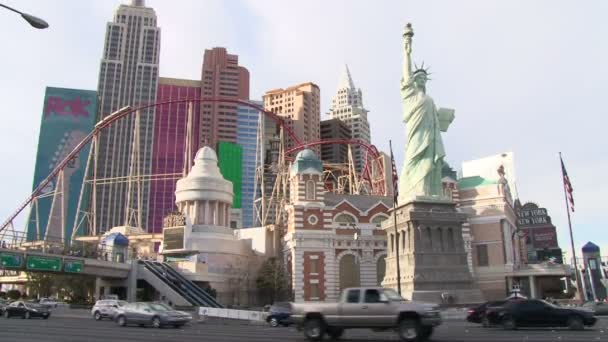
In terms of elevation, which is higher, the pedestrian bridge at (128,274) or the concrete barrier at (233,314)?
the pedestrian bridge at (128,274)

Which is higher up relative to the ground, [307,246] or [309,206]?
[309,206]

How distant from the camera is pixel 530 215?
10988cm

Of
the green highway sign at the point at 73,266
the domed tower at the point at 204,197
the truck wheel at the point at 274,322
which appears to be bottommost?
the truck wheel at the point at 274,322

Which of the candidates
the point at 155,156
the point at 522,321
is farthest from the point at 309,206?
the point at 155,156

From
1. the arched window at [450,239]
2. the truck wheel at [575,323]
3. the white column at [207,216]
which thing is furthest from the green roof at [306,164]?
the truck wheel at [575,323]

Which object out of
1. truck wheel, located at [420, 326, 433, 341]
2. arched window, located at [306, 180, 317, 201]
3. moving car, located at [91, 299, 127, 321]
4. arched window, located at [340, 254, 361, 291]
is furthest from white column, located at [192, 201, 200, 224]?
truck wheel, located at [420, 326, 433, 341]

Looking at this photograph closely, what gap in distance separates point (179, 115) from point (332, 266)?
100645mm

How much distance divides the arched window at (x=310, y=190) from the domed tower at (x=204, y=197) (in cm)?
959

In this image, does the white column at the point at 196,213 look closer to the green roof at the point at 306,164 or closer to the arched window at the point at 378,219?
the green roof at the point at 306,164

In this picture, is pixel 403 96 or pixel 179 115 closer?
pixel 403 96

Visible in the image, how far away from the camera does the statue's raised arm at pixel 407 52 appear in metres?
48.9

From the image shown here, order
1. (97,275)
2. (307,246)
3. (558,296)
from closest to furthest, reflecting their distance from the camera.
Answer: (97,275), (307,246), (558,296)

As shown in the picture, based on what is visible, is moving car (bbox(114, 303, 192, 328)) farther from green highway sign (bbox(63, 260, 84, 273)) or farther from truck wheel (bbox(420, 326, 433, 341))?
truck wheel (bbox(420, 326, 433, 341))

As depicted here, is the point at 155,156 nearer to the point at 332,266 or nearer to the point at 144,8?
the point at 144,8
